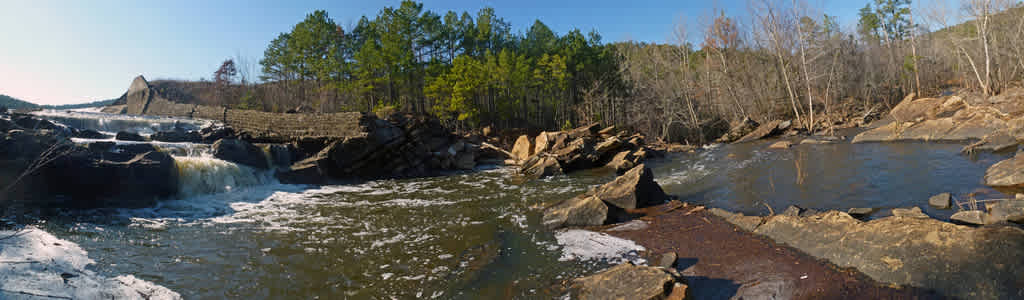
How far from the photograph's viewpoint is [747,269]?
5113mm

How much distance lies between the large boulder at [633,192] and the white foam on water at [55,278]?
7714mm

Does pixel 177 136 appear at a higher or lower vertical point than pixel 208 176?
higher

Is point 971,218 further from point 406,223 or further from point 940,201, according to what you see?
point 406,223

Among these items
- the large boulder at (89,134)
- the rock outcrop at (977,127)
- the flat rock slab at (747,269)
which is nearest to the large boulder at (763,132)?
the rock outcrop at (977,127)

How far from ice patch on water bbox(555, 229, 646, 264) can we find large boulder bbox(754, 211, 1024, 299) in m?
2.20

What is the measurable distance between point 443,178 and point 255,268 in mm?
11907

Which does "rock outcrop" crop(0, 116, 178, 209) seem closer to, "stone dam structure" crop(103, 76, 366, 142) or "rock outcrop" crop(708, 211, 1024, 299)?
"stone dam structure" crop(103, 76, 366, 142)

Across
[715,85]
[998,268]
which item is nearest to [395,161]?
[998,268]

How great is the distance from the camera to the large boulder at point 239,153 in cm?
1458

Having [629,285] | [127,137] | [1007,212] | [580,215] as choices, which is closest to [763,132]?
[1007,212]

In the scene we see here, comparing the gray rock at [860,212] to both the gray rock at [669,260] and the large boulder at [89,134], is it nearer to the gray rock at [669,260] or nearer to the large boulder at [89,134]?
the gray rock at [669,260]

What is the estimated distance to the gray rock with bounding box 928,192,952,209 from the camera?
22.5ft

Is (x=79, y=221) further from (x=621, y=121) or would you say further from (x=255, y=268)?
(x=621, y=121)

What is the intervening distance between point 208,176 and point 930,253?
1624cm
